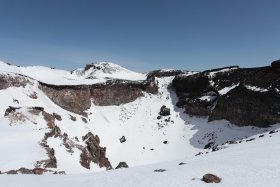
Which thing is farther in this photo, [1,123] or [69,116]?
[69,116]

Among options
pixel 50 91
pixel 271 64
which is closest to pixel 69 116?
pixel 50 91

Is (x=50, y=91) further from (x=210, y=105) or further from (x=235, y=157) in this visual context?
(x=235, y=157)

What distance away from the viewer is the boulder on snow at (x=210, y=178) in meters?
17.6

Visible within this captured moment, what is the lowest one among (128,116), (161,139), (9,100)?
(161,139)

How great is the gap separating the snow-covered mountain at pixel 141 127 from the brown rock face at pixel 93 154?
0.16m

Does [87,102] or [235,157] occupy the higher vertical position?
[87,102]

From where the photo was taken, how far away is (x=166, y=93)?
79062 millimetres

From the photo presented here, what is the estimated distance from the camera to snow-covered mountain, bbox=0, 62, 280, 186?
22.3 m

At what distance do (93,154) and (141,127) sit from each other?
60.1 ft

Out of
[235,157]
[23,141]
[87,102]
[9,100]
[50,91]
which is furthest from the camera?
[87,102]

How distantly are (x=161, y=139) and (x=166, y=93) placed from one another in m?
19.1

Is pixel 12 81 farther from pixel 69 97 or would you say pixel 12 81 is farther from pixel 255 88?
pixel 255 88

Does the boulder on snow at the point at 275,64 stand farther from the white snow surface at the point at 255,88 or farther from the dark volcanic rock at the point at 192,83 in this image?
the dark volcanic rock at the point at 192,83

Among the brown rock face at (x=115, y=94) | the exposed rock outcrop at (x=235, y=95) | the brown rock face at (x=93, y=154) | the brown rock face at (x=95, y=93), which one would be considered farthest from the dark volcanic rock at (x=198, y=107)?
the brown rock face at (x=93, y=154)
